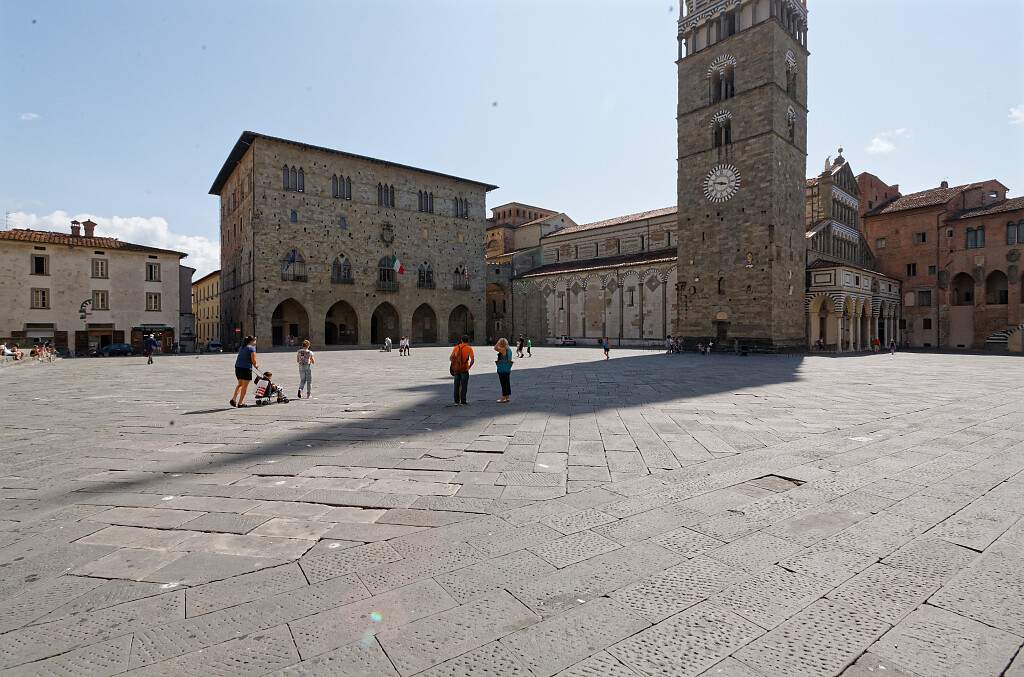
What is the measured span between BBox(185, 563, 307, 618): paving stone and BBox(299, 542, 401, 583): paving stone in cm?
7

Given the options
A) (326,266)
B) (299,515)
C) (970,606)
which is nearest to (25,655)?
(299,515)

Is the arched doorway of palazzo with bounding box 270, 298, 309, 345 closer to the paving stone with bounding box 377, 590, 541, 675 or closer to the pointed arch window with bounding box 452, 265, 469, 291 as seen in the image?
the pointed arch window with bounding box 452, 265, 469, 291

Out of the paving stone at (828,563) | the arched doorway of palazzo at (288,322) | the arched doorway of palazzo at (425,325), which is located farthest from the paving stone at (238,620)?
the arched doorway of palazzo at (425,325)

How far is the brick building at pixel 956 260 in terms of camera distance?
112ft

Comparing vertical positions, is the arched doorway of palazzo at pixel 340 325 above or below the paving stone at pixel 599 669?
above

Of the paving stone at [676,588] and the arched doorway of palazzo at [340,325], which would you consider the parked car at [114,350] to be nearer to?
the arched doorway of palazzo at [340,325]

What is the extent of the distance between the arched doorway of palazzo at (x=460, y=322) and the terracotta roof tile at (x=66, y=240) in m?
20.6

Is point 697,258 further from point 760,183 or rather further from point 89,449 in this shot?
point 89,449

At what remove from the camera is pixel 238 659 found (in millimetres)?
2166

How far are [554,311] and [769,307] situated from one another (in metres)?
19.8

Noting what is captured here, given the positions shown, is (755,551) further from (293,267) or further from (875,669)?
(293,267)

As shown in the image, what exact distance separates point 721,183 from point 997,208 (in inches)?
834

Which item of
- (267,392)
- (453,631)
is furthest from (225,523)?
(267,392)

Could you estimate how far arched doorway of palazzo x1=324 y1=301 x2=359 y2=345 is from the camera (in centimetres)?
4019
